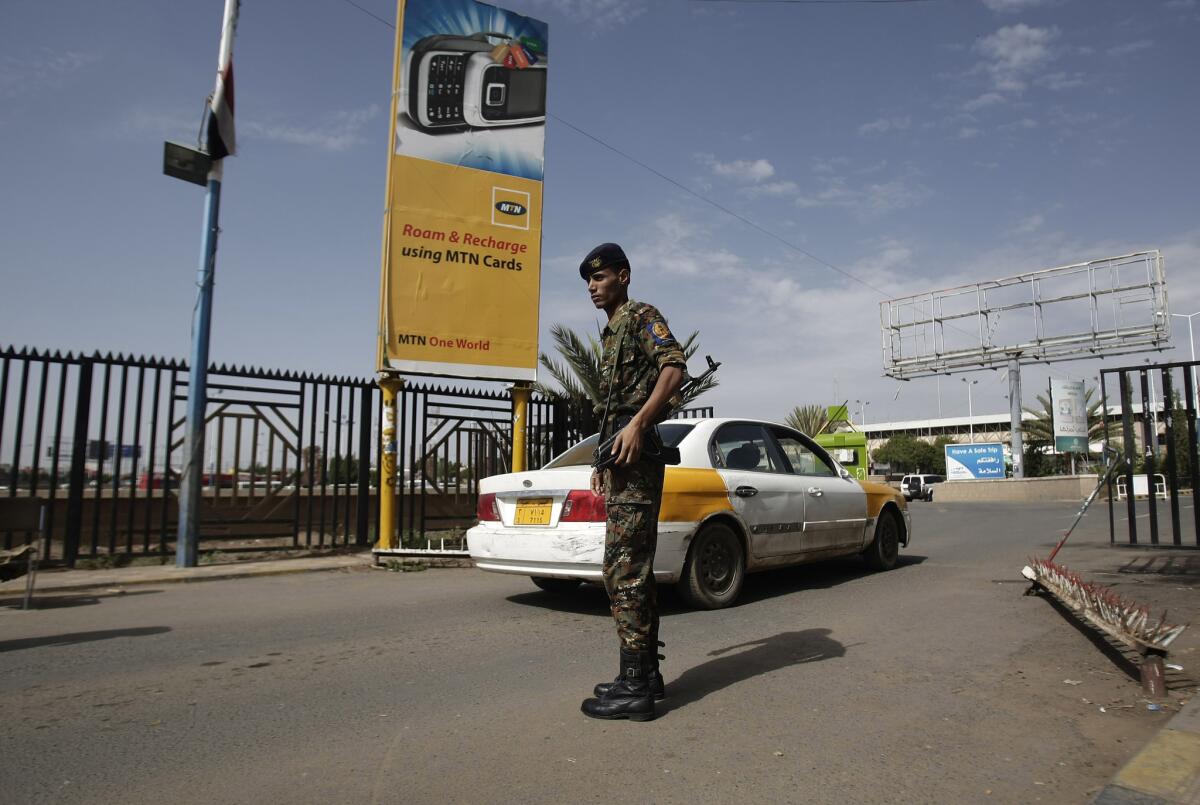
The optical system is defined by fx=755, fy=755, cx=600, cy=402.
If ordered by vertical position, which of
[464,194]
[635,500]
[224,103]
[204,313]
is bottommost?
[635,500]

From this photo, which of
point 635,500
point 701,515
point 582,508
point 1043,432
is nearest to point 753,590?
point 701,515

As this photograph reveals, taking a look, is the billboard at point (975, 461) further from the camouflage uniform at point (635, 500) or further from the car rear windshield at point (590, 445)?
the camouflage uniform at point (635, 500)

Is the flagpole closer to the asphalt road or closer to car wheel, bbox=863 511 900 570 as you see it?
the asphalt road

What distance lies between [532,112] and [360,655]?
815 centimetres

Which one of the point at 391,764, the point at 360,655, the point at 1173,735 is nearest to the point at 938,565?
the point at 1173,735

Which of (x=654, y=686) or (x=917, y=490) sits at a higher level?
(x=917, y=490)

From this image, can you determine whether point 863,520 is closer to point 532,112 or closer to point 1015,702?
point 1015,702

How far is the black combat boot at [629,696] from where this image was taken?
10.1 ft

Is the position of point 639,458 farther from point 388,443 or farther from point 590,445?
point 388,443

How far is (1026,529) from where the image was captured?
13281 mm

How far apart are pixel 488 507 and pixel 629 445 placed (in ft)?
9.84

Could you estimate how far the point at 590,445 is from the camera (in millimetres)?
6082

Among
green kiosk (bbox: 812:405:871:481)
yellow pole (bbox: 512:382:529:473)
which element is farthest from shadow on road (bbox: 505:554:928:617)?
green kiosk (bbox: 812:405:871:481)

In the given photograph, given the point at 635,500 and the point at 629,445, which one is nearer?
the point at 629,445
